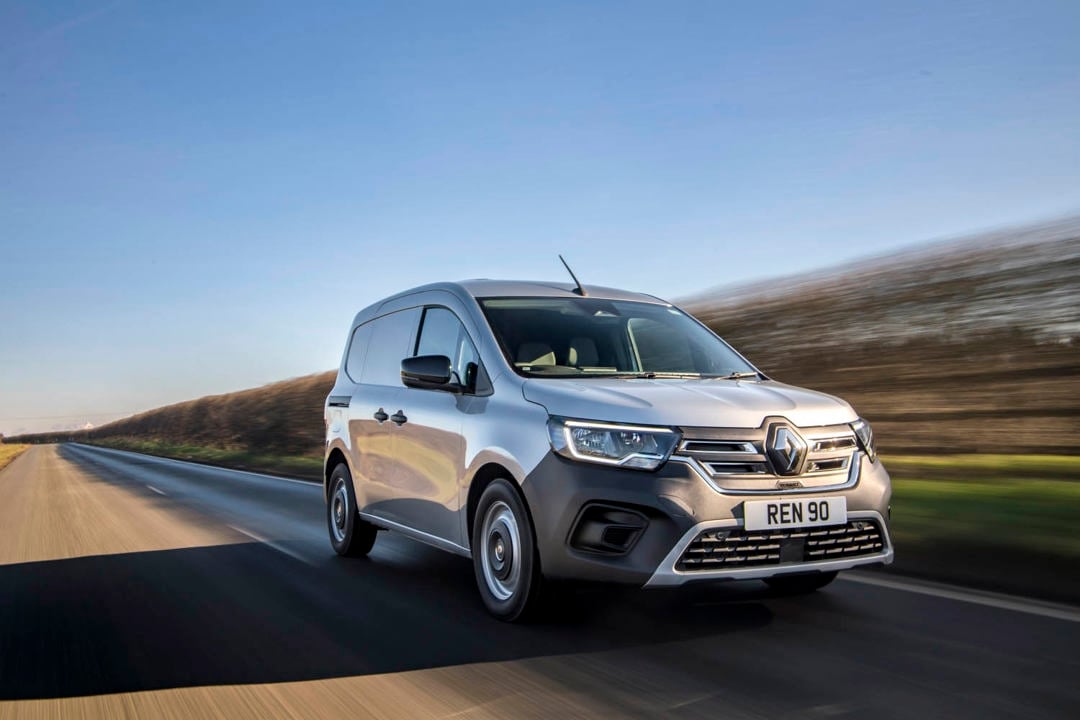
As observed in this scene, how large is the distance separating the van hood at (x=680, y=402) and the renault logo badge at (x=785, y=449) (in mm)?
79

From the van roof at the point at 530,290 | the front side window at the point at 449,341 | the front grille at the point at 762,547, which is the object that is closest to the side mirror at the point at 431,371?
the front side window at the point at 449,341

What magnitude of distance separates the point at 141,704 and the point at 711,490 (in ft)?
8.38

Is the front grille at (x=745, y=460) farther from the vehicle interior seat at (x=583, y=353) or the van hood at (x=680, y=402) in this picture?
the vehicle interior seat at (x=583, y=353)

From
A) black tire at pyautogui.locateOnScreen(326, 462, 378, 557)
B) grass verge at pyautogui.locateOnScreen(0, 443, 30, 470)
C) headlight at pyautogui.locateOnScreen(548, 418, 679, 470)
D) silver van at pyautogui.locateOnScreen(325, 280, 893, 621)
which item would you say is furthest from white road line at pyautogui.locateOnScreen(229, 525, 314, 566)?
grass verge at pyautogui.locateOnScreen(0, 443, 30, 470)

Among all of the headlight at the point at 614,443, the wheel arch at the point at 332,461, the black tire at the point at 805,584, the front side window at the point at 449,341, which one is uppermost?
the front side window at the point at 449,341

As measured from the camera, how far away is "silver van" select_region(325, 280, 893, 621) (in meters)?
4.48

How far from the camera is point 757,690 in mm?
3885

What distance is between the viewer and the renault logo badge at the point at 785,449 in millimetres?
4617

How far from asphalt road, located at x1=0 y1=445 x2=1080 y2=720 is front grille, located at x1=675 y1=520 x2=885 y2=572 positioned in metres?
0.39

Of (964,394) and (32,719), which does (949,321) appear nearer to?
(964,394)

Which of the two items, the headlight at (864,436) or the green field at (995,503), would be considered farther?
the green field at (995,503)

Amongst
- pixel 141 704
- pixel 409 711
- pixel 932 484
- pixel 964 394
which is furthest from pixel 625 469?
pixel 964 394

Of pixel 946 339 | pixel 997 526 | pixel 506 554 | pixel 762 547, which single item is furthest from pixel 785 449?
pixel 946 339

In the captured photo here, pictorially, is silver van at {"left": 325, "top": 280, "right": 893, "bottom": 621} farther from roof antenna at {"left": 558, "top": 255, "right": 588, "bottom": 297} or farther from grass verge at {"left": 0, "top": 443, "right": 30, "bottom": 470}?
grass verge at {"left": 0, "top": 443, "right": 30, "bottom": 470}
